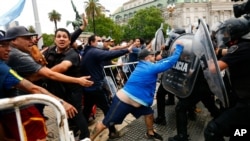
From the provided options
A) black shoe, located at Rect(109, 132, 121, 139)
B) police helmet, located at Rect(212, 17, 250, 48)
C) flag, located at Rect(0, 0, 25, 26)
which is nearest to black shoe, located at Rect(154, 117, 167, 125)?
black shoe, located at Rect(109, 132, 121, 139)

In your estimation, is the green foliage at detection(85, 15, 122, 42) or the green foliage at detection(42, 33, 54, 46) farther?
the green foliage at detection(42, 33, 54, 46)

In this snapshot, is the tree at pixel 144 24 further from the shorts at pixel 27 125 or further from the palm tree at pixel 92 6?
the shorts at pixel 27 125

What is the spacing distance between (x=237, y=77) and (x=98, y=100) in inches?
84.1

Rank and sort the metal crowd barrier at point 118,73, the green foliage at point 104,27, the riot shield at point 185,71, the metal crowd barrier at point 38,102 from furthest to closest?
the green foliage at point 104,27 → the metal crowd barrier at point 118,73 → the riot shield at point 185,71 → the metal crowd barrier at point 38,102

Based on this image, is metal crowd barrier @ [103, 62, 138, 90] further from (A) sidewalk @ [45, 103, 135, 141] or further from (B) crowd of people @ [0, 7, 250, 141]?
(B) crowd of people @ [0, 7, 250, 141]

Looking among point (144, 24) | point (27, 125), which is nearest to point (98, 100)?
point (27, 125)

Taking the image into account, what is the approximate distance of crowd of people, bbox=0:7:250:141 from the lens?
235cm

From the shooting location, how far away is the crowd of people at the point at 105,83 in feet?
7.72

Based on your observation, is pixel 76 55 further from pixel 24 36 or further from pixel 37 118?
pixel 37 118

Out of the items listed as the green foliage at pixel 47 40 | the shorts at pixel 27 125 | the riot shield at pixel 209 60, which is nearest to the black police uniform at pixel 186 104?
the riot shield at pixel 209 60

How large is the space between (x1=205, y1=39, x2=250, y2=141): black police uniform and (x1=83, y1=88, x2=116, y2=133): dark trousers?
70.4 inches

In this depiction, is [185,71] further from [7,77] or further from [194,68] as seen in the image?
[7,77]

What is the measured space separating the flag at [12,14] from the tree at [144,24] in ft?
217

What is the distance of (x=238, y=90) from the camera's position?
274 centimetres
